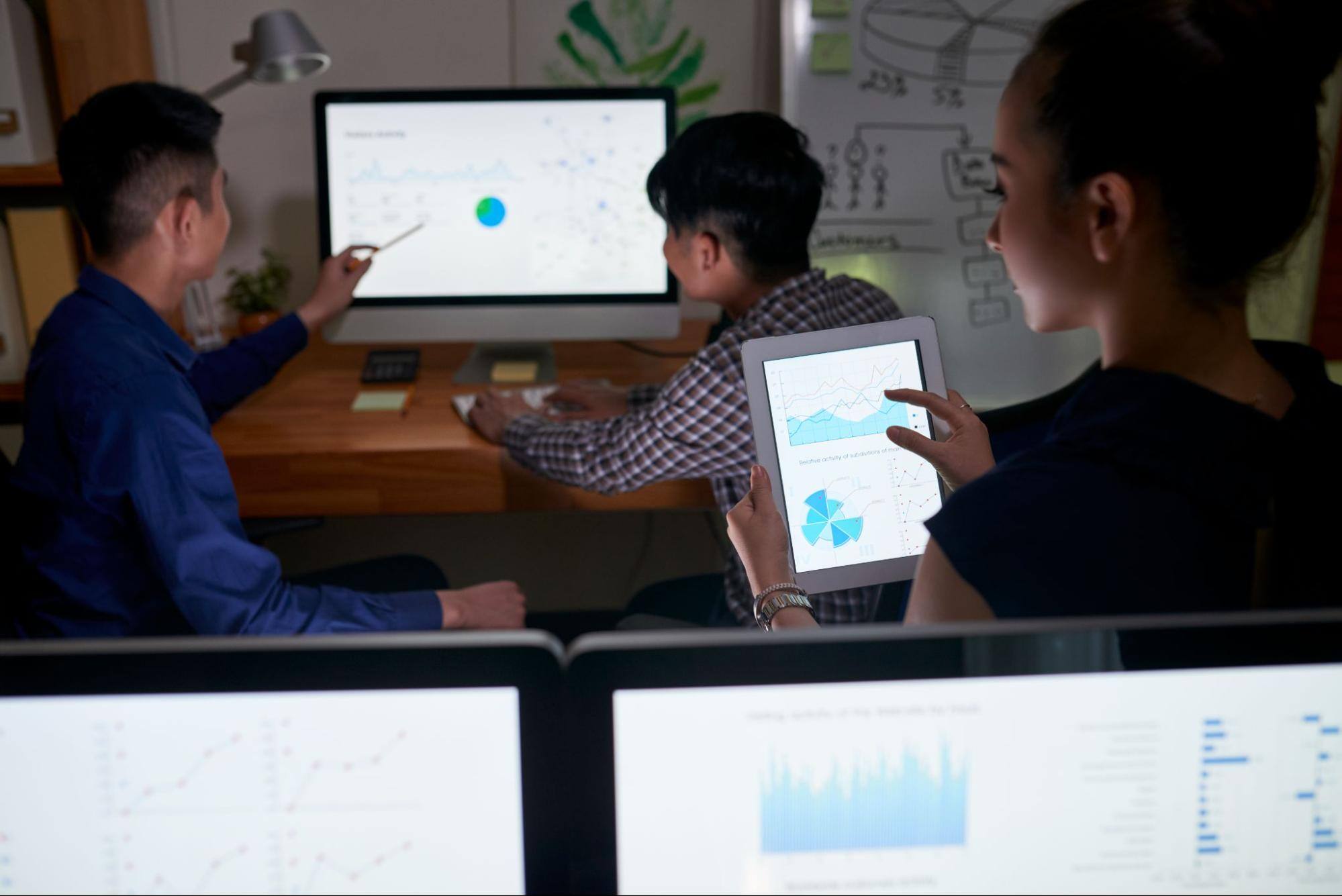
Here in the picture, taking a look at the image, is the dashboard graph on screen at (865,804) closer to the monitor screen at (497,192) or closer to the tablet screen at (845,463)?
the tablet screen at (845,463)

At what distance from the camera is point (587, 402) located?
6.10ft

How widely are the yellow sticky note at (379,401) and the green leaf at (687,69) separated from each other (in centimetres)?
95

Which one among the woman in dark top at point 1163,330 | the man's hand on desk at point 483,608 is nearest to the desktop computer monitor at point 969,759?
the woman in dark top at point 1163,330

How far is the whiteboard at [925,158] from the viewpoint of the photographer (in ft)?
7.53

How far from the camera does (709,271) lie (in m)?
1.53

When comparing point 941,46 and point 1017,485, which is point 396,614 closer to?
point 1017,485

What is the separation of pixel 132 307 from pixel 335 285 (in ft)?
2.02

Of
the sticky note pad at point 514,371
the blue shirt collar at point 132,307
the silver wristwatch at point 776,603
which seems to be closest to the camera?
the silver wristwatch at point 776,603

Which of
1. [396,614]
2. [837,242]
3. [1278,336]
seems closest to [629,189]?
[837,242]

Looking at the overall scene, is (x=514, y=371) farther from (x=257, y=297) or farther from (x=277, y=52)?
(x=277, y=52)

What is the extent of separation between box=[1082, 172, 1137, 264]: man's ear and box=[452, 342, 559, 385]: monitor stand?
143 cm

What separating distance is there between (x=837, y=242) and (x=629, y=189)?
0.65 metres

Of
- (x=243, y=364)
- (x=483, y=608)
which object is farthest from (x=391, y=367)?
(x=483, y=608)

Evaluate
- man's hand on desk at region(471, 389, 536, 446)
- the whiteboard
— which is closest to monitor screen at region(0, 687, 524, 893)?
man's hand on desk at region(471, 389, 536, 446)
